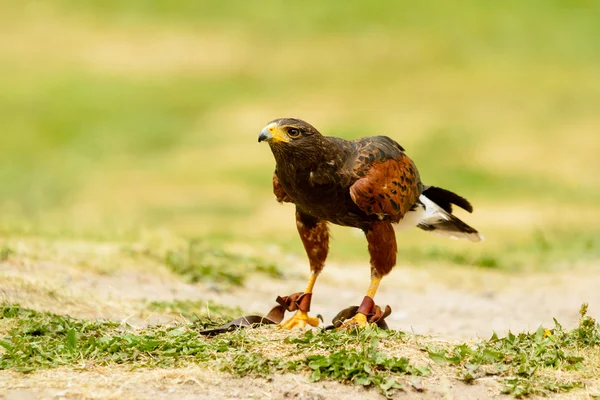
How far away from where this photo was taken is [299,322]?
602cm

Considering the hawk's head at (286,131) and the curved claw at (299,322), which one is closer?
the hawk's head at (286,131)

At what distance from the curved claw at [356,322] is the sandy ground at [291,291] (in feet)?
2.64

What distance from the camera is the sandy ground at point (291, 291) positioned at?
4715 millimetres

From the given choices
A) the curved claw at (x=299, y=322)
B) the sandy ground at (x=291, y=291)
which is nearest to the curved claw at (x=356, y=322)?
the curved claw at (x=299, y=322)

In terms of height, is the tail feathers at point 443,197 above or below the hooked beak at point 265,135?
above

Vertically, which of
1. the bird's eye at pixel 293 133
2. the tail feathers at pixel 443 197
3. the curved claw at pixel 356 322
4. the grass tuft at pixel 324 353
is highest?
the tail feathers at pixel 443 197

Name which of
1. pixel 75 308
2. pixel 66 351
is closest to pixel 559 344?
pixel 66 351

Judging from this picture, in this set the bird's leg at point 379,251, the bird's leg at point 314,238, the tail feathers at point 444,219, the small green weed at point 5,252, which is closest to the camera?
the bird's leg at point 379,251

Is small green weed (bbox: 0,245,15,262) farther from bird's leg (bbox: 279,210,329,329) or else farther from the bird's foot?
the bird's foot

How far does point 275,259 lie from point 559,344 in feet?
17.6

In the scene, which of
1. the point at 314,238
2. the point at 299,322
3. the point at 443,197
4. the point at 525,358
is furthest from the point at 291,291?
the point at 525,358

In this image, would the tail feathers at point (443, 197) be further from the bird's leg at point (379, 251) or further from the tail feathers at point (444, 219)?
the bird's leg at point (379, 251)

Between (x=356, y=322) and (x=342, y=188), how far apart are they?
86cm

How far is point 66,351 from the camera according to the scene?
5.20m
